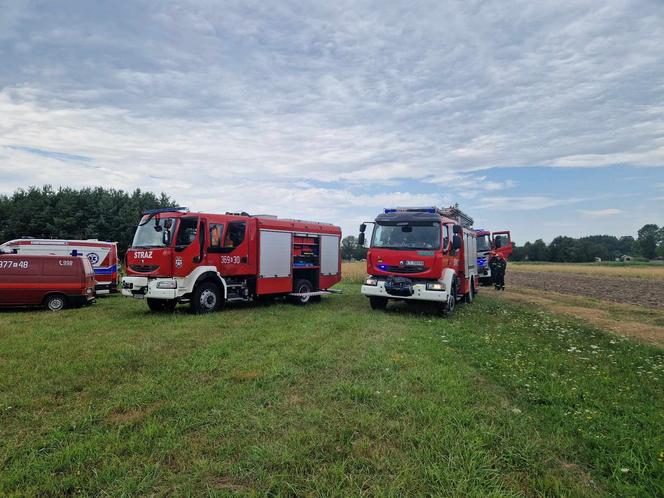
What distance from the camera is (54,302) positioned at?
1309 cm

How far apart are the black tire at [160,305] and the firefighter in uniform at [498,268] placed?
666 inches

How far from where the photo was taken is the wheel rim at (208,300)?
38.3 ft

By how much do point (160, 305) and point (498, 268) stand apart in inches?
681

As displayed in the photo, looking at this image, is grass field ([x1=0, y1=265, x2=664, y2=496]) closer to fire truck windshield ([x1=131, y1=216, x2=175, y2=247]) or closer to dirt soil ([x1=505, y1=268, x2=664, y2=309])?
fire truck windshield ([x1=131, y1=216, x2=175, y2=247])

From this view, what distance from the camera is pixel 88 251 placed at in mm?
17250

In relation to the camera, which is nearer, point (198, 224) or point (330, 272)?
point (198, 224)

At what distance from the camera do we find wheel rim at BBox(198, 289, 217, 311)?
11688 mm

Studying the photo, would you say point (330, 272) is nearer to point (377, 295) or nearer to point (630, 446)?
point (377, 295)

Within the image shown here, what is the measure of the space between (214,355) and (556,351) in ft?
20.1

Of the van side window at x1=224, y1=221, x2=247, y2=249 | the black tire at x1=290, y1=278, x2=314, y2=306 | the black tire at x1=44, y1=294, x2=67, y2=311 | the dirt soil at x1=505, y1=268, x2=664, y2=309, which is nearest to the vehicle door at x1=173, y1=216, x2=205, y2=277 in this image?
the van side window at x1=224, y1=221, x2=247, y2=249

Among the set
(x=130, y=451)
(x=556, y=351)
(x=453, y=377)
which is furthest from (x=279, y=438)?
(x=556, y=351)

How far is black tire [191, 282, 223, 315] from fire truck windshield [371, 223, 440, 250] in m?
4.86

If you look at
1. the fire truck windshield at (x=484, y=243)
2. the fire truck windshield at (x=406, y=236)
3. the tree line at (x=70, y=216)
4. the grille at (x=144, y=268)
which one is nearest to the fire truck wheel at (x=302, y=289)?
the fire truck windshield at (x=406, y=236)

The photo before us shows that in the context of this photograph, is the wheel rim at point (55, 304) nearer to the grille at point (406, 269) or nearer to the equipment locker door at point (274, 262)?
the equipment locker door at point (274, 262)
